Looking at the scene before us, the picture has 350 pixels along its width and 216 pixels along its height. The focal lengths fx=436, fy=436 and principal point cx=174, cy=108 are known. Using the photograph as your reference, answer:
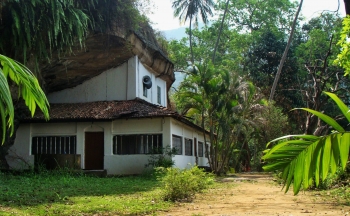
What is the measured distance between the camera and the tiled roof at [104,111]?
62.3ft

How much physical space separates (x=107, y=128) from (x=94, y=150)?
123cm

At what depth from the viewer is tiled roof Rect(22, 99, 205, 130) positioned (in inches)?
748

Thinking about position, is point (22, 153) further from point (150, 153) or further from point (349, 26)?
point (349, 26)

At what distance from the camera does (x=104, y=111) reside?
788 inches

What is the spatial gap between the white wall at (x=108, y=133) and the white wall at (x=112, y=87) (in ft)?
7.24

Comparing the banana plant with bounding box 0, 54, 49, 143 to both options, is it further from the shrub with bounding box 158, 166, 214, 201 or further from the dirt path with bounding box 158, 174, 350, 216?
the shrub with bounding box 158, 166, 214, 201

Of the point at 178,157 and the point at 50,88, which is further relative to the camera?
the point at 50,88

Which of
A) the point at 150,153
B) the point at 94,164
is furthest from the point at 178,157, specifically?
the point at 94,164

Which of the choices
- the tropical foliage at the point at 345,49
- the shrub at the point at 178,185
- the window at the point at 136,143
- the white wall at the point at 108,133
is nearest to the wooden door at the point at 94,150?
the white wall at the point at 108,133

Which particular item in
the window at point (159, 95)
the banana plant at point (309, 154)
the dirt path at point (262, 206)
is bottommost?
the dirt path at point (262, 206)

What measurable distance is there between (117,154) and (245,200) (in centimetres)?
1038

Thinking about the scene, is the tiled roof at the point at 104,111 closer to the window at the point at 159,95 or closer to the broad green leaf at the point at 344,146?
the window at the point at 159,95

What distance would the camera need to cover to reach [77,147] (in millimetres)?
20172

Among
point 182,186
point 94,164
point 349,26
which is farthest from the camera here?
point 94,164
